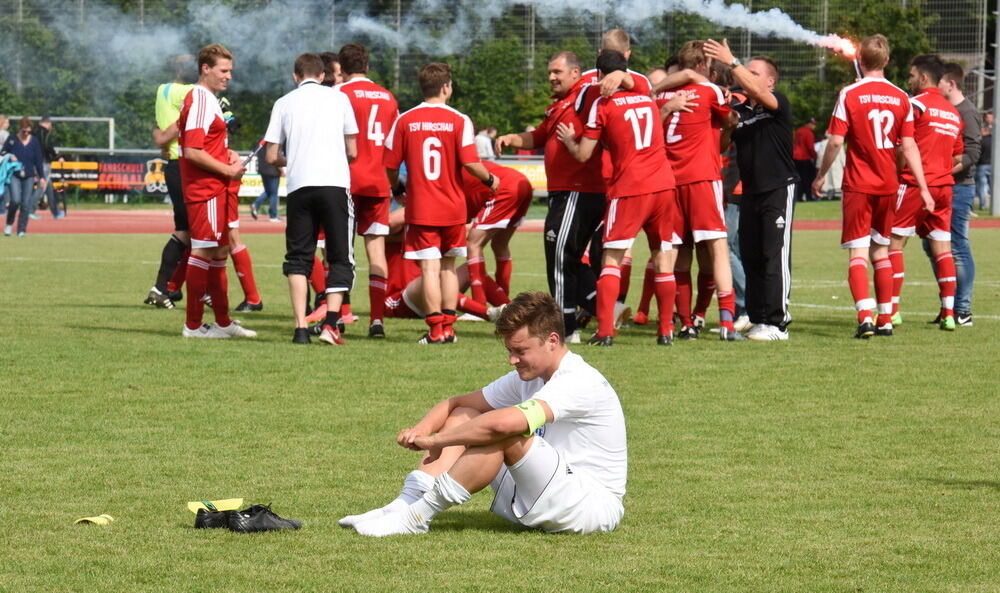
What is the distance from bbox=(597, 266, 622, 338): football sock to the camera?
11773 mm

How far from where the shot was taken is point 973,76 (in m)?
40.3

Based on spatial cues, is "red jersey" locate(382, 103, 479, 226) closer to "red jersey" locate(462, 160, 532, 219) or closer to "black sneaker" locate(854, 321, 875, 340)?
"red jersey" locate(462, 160, 532, 219)

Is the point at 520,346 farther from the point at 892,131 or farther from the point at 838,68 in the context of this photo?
the point at 838,68

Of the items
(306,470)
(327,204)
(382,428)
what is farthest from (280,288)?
(306,470)

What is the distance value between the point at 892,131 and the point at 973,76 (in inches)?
1166

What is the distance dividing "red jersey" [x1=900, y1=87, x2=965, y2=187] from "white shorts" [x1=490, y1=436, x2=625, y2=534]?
26.7 ft

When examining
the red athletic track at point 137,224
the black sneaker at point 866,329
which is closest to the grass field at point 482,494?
the black sneaker at point 866,329

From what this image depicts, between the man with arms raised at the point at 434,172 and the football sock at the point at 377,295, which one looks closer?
the man with arms raised at the point at 434,172

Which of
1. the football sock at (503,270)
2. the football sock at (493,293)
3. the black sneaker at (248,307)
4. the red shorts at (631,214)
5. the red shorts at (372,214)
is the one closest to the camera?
the red shorts at (631,214)

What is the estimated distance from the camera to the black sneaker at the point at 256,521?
5.71m

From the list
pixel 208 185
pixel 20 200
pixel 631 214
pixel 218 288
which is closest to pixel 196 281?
pixel 218 288

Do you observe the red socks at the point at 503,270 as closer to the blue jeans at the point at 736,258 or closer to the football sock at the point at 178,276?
the blue jeans at the point at 736,258

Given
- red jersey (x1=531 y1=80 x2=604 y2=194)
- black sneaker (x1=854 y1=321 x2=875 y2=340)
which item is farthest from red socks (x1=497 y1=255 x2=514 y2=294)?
black sneaker (x1=854 y1=321 x2=875 y2=340)

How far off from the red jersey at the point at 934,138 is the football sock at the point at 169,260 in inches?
257
